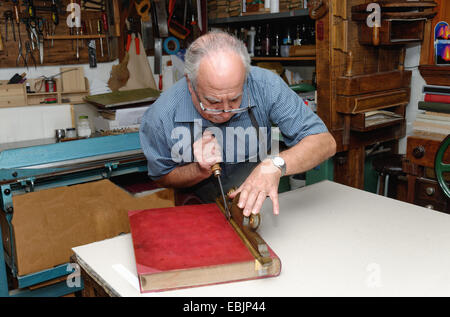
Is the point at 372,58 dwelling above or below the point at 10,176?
above

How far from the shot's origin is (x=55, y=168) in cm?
206

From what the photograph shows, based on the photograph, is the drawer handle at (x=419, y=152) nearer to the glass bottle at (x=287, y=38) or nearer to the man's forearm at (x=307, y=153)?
the man's forearm at (x=307, y=153)

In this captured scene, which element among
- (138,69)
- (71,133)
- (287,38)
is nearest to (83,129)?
(71,133)

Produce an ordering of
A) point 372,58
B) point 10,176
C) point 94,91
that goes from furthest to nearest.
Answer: point 94,91 < point 372,58 < point 10,176

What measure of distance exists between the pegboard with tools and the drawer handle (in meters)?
2.33

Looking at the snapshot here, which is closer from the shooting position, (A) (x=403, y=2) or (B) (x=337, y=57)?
(A) (x=403, y=2)

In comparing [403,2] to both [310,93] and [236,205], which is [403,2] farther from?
[236,205]

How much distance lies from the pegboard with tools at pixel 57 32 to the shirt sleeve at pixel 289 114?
2.10 meters

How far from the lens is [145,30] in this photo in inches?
140

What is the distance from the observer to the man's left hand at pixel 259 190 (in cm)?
118

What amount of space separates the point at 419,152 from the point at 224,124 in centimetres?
114

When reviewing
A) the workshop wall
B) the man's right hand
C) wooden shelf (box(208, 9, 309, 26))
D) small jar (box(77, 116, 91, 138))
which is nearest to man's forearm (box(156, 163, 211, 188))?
→ the man's right hand

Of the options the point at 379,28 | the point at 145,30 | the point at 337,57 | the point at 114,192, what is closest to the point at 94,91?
the point at 145,30

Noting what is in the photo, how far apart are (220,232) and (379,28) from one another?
174cm
